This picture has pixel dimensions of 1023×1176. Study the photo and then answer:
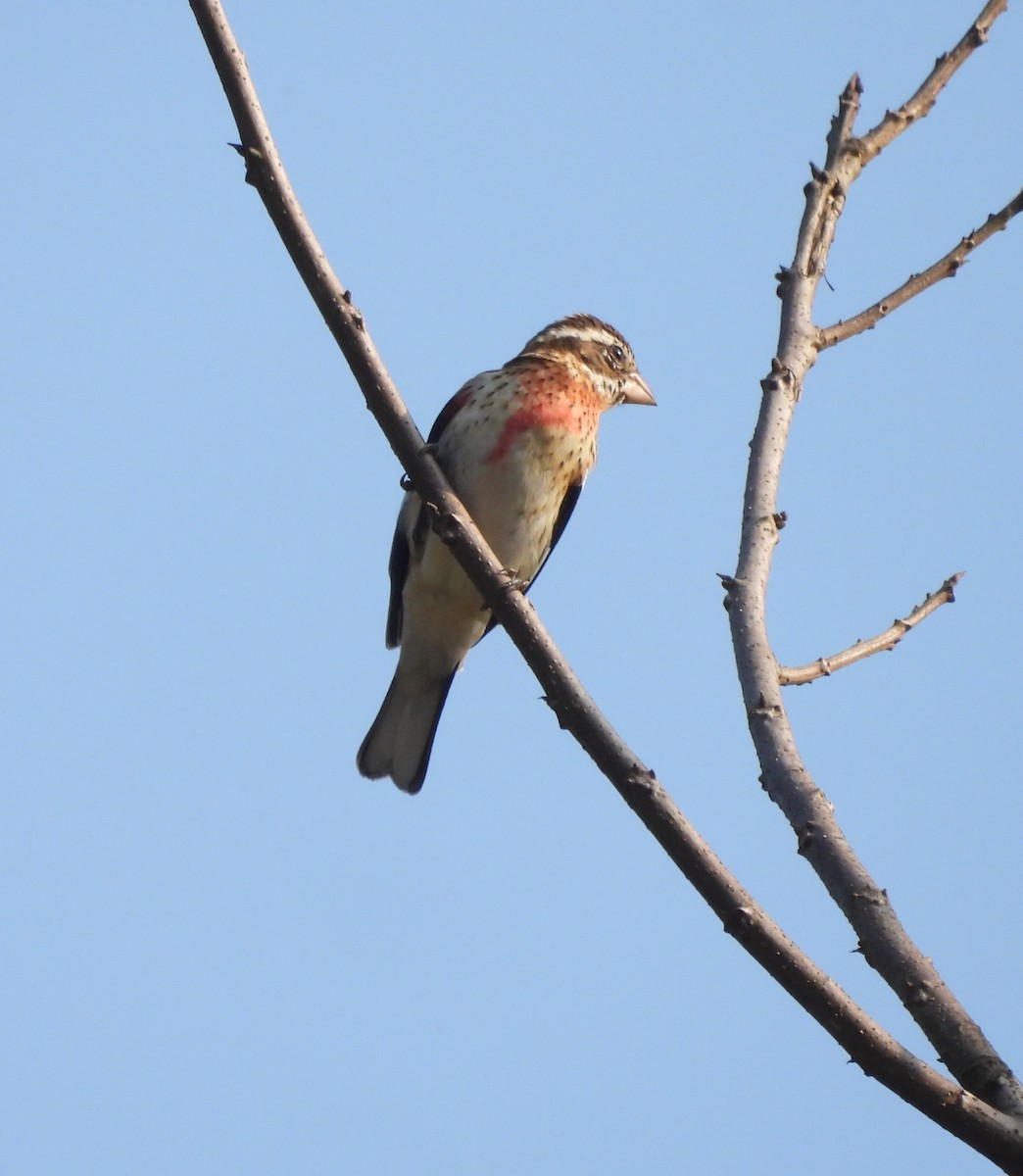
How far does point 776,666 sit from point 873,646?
476 millimetres

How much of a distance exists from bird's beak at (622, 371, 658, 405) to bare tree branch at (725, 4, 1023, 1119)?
2.30 meters

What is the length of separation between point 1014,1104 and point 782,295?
2.35 m

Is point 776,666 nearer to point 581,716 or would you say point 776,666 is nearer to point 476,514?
point 581,716

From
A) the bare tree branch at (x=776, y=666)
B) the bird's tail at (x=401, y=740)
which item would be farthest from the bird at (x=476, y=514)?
the bare tree branch at (x=776, y=666)

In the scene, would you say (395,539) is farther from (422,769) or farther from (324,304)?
(324,304)

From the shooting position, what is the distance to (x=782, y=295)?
14.1 feet

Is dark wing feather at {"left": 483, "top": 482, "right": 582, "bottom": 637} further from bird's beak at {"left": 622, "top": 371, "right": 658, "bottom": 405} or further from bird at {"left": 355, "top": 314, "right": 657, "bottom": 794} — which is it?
bird's beak at {"left": 622, "top": 371, "right": 658, "bottom": 405}

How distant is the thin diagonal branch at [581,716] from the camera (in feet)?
9.59

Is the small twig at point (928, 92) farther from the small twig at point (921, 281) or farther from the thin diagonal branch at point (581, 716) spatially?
the thin diagonal branch at point (581, 716)

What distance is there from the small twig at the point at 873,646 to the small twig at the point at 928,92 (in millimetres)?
1373

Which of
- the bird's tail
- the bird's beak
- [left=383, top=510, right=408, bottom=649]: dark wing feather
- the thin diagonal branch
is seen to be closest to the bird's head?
the bird's beak

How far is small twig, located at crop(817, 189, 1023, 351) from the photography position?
419 cm

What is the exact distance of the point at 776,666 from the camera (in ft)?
12.2

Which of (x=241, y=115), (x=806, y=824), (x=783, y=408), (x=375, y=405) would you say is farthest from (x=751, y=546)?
(x=241, y=115)
